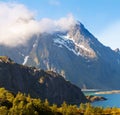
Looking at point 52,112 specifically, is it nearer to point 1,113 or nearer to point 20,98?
point 20,98

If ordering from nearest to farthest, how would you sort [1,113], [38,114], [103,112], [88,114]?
[1,113] < [38,114] < [88,114] < [103,112]

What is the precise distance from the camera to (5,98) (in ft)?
602

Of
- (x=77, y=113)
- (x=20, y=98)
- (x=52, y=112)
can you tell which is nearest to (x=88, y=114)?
(x=77, y=113)

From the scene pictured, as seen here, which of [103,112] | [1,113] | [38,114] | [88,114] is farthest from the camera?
[103,112]

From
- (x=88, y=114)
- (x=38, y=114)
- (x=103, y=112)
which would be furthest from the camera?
(x=103, y=112)

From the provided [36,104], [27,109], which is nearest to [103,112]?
[36,104]

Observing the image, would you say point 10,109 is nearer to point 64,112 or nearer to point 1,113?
point 1,113

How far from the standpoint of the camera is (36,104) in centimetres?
18175

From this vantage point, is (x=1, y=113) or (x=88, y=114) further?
(x=88, y=114)

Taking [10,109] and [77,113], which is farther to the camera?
[77,113]

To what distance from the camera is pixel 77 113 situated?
613ft

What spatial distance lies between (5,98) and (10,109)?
20278 millimetres

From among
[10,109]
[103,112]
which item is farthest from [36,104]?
[103,112]

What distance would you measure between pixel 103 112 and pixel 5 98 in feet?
168
